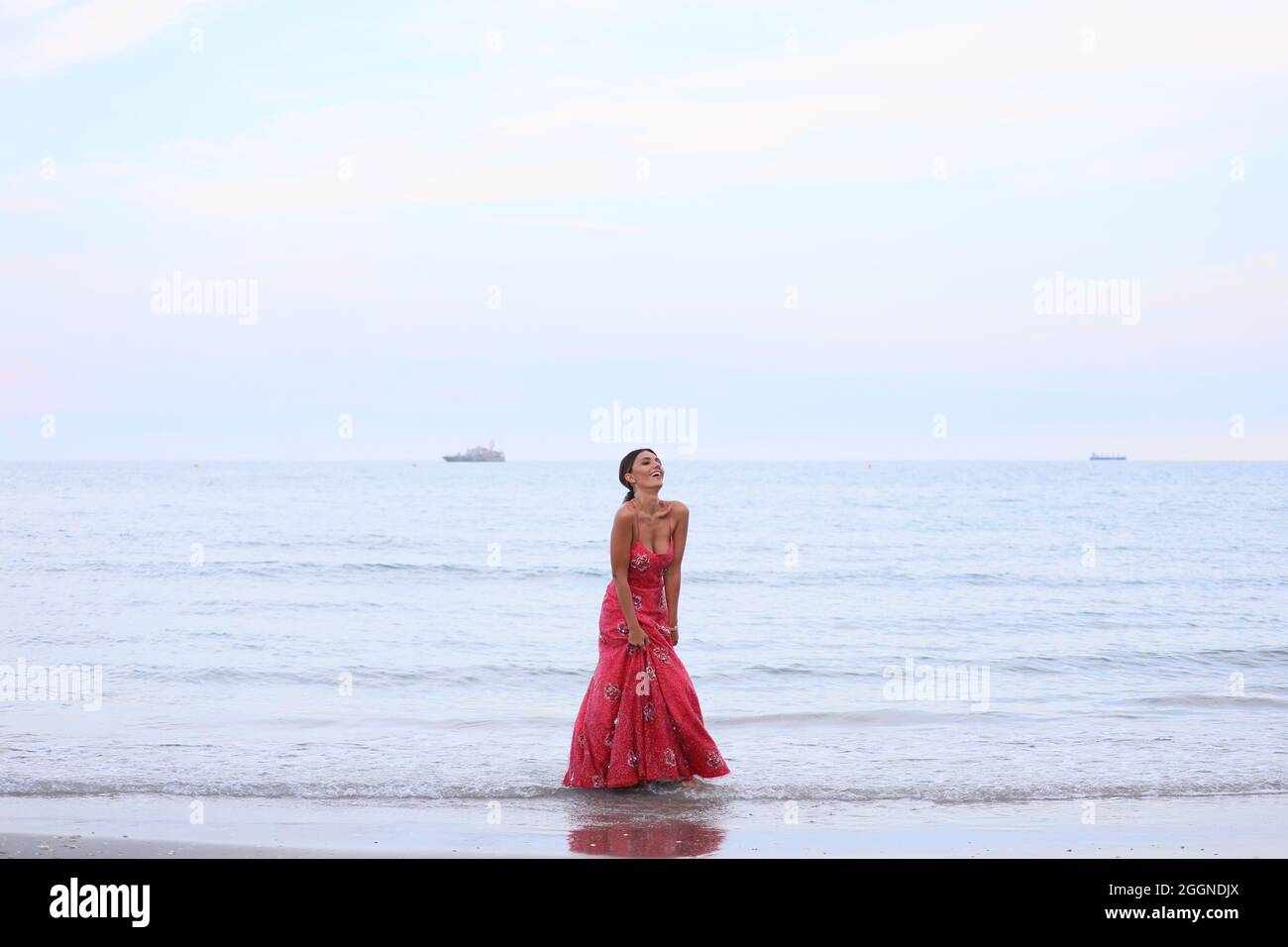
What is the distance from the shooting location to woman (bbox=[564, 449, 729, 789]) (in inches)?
294

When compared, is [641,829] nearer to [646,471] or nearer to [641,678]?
[641,678]

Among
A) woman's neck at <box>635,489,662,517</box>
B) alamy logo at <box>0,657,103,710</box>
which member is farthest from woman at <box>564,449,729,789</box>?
alamy logo at <box>0,657,103,710</box>

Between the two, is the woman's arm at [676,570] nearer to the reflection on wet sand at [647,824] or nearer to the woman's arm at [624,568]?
the woman's arm at [624,568]

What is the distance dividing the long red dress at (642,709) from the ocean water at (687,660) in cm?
27

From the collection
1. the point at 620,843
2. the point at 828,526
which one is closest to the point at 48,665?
the point at 620,843

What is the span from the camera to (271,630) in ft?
52.0

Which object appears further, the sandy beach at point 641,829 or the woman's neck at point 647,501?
the woman's neck at point 647,501

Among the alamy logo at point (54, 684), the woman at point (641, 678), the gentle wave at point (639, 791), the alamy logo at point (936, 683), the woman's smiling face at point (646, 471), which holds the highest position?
the woman's smiling face at point (646, 471)

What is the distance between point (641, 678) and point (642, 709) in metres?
0.20
